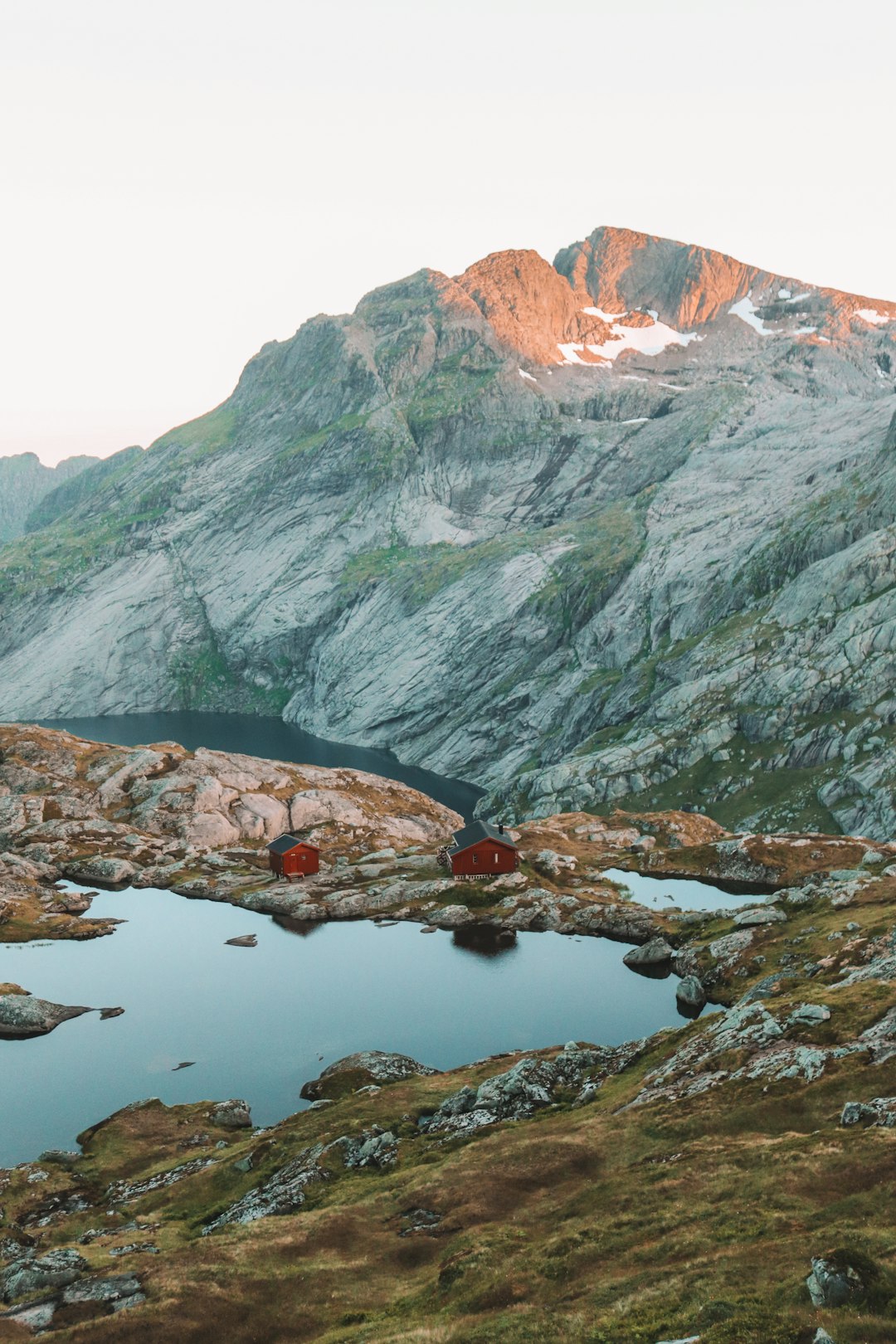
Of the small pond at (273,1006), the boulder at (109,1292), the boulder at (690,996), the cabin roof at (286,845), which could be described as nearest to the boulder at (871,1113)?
the boulder at (109,1292)

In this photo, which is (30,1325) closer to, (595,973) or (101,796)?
(595,973)

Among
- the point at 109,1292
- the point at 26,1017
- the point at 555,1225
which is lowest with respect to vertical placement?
the point at 26,1017

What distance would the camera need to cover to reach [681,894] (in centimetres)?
10712

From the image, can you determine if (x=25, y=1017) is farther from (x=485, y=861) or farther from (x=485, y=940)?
(x=485, y=861)

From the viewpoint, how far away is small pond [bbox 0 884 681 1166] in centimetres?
6875

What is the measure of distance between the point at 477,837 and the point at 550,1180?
6612 centimetres

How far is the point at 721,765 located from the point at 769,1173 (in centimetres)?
14071

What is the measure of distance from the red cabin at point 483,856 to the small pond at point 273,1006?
12.3 metres

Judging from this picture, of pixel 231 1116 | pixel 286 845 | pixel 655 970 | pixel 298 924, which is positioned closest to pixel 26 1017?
pixel 231 1116

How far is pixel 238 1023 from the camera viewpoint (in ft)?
257

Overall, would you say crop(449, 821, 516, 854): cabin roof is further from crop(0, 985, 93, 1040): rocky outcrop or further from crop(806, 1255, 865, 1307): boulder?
crop(806, 1255, 865, 1307): boulder

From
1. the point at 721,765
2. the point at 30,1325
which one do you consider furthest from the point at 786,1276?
the point at 721,765

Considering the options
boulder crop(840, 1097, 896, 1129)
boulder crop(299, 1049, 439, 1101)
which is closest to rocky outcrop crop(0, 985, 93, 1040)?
boulder crop(299, 1049, 439, 1101)

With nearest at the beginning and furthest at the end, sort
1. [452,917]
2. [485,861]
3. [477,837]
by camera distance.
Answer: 1. [452,917]
2. [477,837]
3. [485,861]
